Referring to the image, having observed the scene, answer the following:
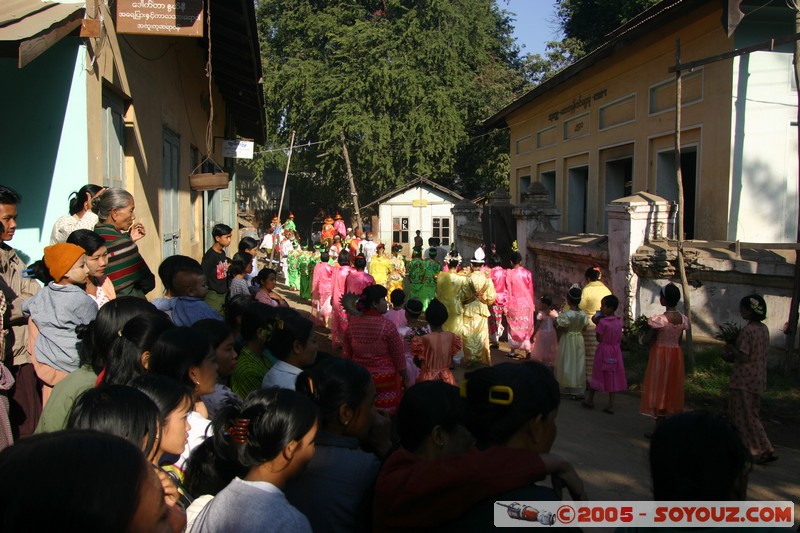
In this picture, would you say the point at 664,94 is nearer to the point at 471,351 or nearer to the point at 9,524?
the point at 471,351

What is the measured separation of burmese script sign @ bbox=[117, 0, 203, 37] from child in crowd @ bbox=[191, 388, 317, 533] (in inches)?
181

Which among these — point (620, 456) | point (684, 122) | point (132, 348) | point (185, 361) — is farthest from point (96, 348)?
point (684, 122)

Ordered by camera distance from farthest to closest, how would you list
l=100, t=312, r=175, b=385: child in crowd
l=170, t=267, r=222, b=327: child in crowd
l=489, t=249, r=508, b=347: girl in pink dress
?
l=489, t=249, r=508, b=347: girl in pink dress < l=170, t=267, r=222, b=327: child in crowd < l=100, t=312, r=175, b=385: child in crowd

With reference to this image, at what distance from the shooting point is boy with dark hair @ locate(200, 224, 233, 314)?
6781mm

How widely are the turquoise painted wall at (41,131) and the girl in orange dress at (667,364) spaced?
227 inches

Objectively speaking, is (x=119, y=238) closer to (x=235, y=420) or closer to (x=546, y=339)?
(x=235, y=420)

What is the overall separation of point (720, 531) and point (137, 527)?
1.37 m

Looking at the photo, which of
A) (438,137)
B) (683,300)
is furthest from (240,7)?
(438,137)

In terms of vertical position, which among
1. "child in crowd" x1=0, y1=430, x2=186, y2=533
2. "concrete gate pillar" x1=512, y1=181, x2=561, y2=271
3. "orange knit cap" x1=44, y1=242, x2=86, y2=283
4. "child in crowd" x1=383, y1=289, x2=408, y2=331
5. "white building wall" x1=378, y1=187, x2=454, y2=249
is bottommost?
"child in crowd" x1=383, y1=289, x2=408, y2=331

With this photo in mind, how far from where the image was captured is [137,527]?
1.33 meters

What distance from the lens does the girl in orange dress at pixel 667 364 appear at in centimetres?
725

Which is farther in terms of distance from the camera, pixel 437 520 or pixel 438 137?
pixel 438 137

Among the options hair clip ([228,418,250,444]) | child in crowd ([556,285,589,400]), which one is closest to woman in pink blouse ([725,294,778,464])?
child in crowd ([556,285,589,400])

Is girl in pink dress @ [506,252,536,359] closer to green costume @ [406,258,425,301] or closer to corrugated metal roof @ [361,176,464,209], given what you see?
green costume @ [406,258,425,301]
